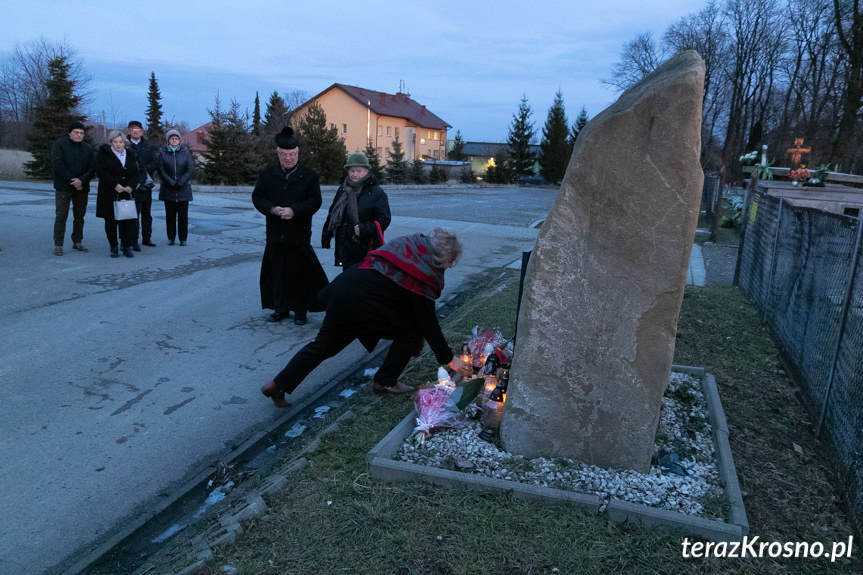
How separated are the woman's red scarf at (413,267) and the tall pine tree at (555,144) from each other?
5430 cm

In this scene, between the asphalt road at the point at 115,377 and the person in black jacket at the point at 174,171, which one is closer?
the asphalt road at the point at 115,377

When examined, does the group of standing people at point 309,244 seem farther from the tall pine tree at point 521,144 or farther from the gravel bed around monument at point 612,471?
the tall pine tree at point 521,144

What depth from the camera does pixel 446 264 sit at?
12.9 ft

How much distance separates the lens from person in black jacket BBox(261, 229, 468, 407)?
12.9ft

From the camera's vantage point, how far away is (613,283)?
10.5ft

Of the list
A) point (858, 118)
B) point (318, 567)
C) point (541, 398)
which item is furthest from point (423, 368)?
point (858, 118)

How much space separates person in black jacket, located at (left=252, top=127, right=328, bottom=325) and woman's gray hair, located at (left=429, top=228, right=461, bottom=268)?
2.49 meters

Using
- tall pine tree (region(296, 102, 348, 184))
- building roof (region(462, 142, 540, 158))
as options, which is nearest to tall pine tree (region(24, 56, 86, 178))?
tall pine tree (region(296, 102, 348, 184))

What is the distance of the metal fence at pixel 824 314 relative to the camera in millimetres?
3684

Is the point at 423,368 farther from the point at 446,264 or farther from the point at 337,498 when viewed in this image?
the point at 337,498

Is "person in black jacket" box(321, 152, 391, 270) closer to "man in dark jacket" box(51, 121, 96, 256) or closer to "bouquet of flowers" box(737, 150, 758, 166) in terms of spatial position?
"man in dark jacket" box(51, 121, 96, 256)

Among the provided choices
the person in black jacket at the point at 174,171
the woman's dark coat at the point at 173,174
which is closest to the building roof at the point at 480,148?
the person in black jacket at the point at 174,171

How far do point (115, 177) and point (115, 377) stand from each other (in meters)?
5.28

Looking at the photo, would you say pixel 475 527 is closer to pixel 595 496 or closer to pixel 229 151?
pixel 595 496
